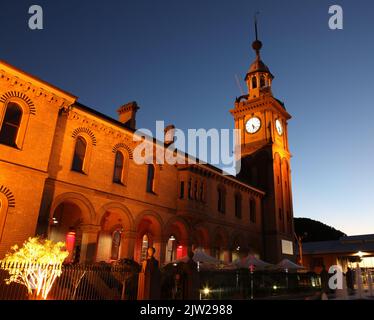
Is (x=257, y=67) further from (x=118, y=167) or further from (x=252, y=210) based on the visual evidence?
(x=118, y=167)

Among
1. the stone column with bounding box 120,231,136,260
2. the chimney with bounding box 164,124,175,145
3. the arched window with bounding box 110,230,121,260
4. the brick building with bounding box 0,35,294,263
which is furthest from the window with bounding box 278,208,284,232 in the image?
the stone column with bounding box 120,231,136,260

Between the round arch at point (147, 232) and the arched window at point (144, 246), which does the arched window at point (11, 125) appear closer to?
the round arch at point (147, 232)

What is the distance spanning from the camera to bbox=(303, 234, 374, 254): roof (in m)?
43.3

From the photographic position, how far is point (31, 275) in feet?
39.5

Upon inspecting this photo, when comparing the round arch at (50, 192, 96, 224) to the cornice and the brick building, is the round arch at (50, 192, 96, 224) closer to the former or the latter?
the brick building

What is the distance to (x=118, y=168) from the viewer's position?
21.2 metres

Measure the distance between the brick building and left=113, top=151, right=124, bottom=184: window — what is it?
0.23ft

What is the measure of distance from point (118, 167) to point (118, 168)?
0.22 ft

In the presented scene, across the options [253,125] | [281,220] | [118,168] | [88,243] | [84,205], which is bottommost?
[88,243]

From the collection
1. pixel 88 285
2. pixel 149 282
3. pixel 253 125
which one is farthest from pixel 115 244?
pixel 253 125

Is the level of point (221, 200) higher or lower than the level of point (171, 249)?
higher
